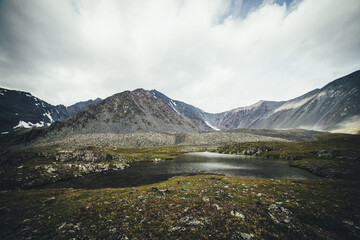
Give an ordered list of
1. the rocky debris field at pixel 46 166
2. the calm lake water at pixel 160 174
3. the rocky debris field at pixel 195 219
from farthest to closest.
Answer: the calm lake water at pixel 160 174, the rocky debris field at pixel 46 166, the rocky debris field at pixel 195 219

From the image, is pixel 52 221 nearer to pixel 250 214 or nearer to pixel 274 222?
pixel 250 214

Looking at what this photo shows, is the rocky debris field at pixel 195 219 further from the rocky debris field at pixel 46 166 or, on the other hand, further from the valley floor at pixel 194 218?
the rocky debris field at pixel 46 166

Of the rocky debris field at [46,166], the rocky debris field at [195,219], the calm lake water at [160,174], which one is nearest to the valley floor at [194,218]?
the rocky debris field at [195,219]

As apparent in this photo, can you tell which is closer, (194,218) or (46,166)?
(194,218)

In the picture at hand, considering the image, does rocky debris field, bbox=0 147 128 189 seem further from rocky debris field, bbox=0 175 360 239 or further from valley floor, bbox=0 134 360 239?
rocky debris field, bbox=0 175 360 239

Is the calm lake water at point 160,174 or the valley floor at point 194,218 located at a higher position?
the valley floor at point 194,218

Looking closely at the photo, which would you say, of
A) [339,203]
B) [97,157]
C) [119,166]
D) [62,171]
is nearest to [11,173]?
[62,171]

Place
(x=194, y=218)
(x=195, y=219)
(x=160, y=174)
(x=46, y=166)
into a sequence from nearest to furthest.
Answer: (x=195, y=219)
(x=194, y=218)
(x=46, y=166)
(x=160, y=174)

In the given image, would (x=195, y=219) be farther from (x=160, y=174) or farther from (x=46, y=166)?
(x=46, y=166)

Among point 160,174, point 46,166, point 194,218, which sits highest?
point 46,166

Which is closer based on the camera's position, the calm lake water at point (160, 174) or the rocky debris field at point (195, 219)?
the rocky debris field at point (195, 219)

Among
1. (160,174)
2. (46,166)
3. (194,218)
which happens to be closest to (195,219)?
(194,218)

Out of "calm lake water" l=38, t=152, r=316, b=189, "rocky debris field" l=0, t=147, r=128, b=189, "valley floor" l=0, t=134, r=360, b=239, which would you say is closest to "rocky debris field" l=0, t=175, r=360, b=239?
"valley floor" l=0, t=134, r=360, b=239

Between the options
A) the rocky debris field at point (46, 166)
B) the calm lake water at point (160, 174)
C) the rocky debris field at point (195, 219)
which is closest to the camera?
the rocky debris field at point (195, 219)
